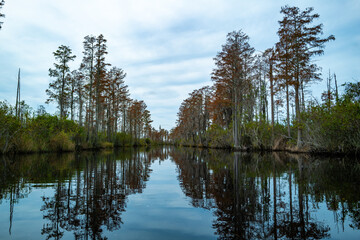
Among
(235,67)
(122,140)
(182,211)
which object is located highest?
(235,67)

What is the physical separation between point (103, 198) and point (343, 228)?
428 centimetres

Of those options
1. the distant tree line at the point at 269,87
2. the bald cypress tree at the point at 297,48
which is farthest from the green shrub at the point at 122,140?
the bald cypress tree at the point at 297,48

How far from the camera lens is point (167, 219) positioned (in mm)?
3609

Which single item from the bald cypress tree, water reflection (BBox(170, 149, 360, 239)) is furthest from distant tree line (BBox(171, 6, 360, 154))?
water reflection (BBox(170, 149, 360, 239))

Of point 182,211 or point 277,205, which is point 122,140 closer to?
point 182,211

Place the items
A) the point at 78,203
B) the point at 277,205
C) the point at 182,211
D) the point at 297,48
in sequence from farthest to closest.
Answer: the point at 297,48, the point at 78,203, the point at 277,205, the point at 182,211

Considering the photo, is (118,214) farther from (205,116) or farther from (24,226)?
(205,116)

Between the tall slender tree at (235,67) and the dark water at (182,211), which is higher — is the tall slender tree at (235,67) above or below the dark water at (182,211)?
above

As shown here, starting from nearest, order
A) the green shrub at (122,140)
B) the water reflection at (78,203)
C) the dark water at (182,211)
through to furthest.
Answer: the dark water at (182,211), the water reflection at (78,203), the green shrub at (122,140)

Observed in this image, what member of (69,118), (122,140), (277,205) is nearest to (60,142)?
(69,118)

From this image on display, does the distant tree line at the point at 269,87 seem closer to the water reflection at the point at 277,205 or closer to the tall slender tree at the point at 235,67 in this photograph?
the tall slender tree at the point at 235,67

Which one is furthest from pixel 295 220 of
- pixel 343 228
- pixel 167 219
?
pixel 167 219

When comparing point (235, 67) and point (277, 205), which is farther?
point (235, 67)

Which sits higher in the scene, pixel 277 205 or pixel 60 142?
pixel 60 142
